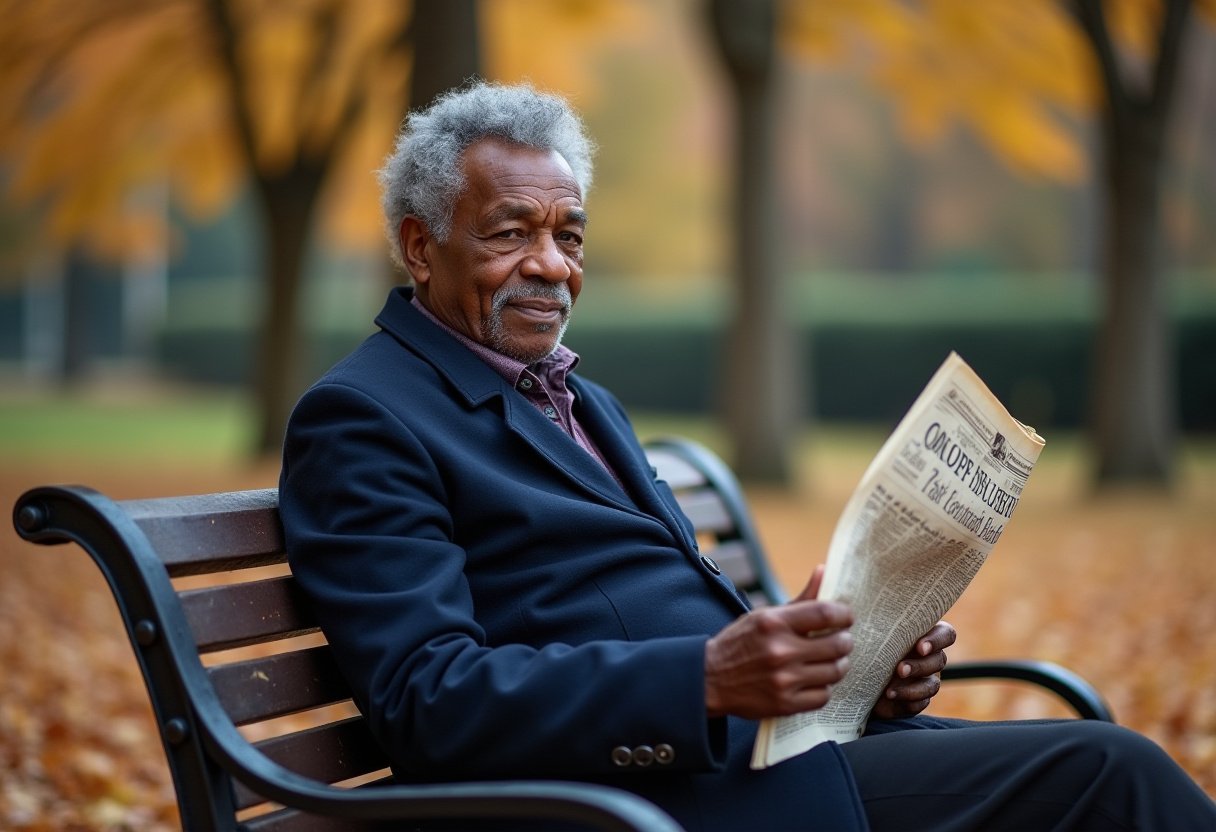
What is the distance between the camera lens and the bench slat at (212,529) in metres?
2.31

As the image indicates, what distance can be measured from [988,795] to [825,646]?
53cm

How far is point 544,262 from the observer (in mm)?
2744

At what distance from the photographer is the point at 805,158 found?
35.8m

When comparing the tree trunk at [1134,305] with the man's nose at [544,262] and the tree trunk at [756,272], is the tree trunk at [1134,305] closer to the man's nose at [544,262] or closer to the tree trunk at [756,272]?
the tree trunk at [756,272]

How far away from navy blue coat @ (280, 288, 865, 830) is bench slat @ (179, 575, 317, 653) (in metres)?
0.10

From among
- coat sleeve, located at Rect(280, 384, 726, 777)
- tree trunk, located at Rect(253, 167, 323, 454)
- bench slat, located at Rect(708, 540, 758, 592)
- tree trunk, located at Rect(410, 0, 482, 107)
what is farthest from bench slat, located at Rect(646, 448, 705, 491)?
tree trunk, located at Rect(253, 167, 323, 454)

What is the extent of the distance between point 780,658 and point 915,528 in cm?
32

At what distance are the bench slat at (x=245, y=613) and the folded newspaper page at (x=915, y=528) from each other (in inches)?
31.6

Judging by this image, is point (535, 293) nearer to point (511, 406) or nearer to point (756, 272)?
point (511, 406)

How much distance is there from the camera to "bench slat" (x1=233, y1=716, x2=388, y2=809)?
232 cm

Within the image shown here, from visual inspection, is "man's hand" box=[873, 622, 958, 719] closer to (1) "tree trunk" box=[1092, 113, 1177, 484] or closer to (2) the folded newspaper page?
(2) the folded newspaper page

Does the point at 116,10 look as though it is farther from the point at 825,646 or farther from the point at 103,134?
the point at 825,646

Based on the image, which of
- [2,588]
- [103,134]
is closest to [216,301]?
[103,134]

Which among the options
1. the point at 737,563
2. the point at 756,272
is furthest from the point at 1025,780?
the point at 756,272
